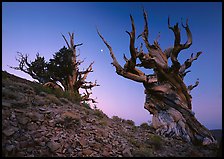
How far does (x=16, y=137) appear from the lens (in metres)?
5.58

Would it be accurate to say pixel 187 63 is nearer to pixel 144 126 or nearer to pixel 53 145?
pixel 144 126

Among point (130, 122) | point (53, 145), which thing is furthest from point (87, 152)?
point (130, 122)

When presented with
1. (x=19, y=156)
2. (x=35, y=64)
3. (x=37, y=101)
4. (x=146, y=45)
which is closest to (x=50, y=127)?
(x=19, y=156)

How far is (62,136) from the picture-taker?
616cm

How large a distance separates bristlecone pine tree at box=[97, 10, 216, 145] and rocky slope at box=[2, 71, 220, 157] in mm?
791

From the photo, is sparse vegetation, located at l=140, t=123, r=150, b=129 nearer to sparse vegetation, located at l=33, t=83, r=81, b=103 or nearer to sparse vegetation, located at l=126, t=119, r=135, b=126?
sparse vegetation, located at l=126, t=119, r=135, b=126

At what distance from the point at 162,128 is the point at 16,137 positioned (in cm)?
584

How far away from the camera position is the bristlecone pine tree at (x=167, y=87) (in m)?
8.93

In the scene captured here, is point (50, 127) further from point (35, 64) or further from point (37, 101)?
point (35, 64)

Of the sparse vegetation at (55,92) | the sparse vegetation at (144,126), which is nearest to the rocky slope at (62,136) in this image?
the sparse vegetation at (144,126)

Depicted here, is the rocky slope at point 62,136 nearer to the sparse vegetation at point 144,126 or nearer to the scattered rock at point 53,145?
the scattered rock at point 53,145

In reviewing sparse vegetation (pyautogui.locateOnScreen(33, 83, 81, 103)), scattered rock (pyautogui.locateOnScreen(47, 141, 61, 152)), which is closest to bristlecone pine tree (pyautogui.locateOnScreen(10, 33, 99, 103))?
sparse vegetation (pyautogui.locateOnScreen(33, 83, 81, 103))

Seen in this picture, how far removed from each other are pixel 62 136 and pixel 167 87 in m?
5.75

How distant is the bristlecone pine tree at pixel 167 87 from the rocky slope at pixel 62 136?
791mm
